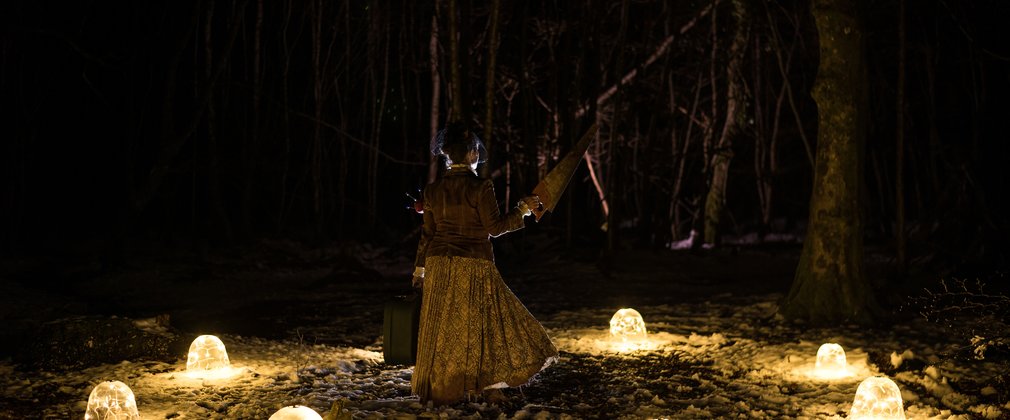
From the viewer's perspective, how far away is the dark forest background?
14672 mm

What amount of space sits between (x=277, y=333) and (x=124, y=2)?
546 inches

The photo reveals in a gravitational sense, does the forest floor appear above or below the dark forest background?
below

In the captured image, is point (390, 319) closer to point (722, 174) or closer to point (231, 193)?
point (722, 174)

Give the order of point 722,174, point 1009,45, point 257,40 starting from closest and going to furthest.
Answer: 1. point 1009,45
2. point 257,40
3. point 722,174

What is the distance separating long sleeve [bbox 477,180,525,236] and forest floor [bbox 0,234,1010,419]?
1.25 m

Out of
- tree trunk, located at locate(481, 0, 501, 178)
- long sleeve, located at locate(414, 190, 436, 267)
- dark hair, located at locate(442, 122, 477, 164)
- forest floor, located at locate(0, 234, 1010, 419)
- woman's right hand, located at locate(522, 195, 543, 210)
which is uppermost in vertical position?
tree trunk, located at locate(481, 0, 501, 178)

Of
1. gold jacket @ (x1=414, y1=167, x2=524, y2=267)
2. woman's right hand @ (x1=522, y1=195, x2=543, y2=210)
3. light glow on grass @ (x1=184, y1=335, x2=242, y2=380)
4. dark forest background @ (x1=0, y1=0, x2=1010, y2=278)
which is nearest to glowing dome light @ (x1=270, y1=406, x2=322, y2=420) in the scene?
gold jacket @ (x1=414, y1=167, x2=524, y2=267)

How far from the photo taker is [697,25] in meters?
20.4

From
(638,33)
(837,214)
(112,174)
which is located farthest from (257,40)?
(837,214)

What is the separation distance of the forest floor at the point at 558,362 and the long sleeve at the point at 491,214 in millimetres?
1249

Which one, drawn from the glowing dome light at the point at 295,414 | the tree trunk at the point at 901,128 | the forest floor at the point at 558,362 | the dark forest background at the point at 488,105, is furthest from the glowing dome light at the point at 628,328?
the tree trunk at the point at 901,128

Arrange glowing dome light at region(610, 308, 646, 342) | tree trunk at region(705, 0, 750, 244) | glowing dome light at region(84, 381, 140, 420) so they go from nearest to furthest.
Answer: glowing dome light at region(84, 381, 140, 420)
glowing dome light at region(610, 308, 646, 342)
tree trunk at region(705, 0, 750, 244)

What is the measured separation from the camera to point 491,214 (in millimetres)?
5426

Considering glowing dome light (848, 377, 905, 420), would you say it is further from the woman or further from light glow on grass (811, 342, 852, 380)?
the woman
